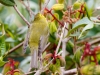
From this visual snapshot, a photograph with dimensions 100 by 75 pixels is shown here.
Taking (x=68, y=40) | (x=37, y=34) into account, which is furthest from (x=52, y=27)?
(x=37, y=34)

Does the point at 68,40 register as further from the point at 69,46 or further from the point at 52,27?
the point at 69,46

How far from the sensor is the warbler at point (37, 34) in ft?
5.71

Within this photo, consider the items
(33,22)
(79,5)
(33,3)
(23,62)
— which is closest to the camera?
(79,5)

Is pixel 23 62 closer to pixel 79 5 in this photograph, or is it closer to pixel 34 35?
pixel 34 35

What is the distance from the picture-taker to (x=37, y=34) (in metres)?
1.83

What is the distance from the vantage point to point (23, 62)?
2230mm

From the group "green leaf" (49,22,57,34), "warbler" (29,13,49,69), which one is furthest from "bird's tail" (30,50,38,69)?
"green leaf" (49,22,57,34)

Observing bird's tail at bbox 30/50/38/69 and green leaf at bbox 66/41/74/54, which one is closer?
bird's tail at bbox 30/50/38/69

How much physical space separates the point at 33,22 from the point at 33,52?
195 millimetres

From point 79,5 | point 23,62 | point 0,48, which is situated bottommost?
point 23,62

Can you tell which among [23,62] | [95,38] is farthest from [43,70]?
[23,62]

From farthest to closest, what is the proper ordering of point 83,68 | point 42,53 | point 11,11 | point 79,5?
point 11,11
point 42,53
point 79,5
point 83,68

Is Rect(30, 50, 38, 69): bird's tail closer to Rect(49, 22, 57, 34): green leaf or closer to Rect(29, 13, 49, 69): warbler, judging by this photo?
Rect(29, 13, 49, 69): warbler

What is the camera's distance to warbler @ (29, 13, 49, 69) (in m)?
1.74
